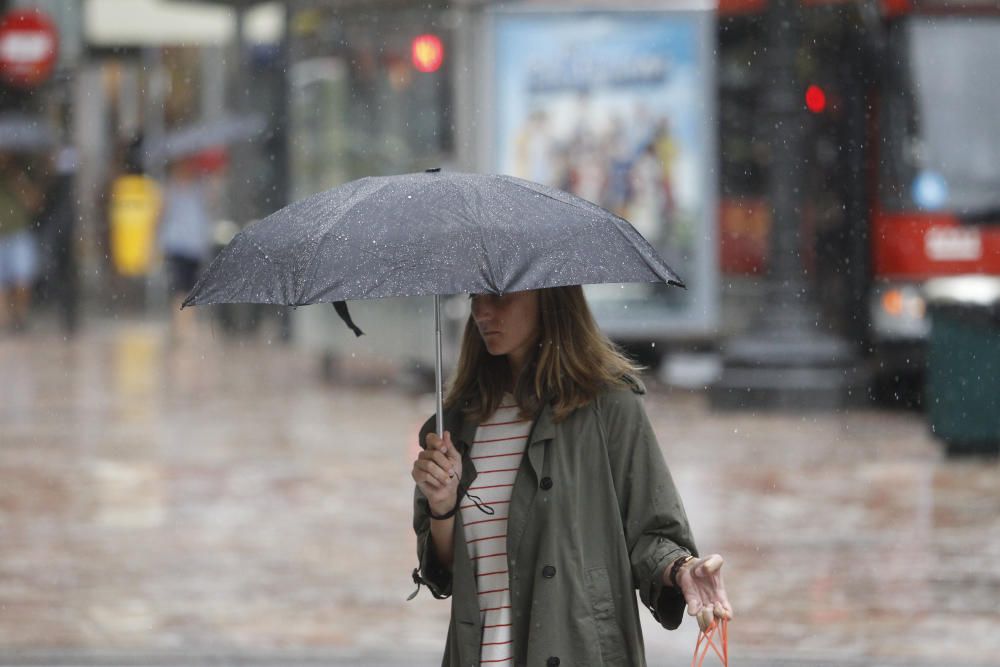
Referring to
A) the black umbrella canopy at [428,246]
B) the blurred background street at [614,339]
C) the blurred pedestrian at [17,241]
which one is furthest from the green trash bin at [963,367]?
the blurred pedestrian at [17,241]

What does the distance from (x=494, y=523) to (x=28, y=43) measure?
18.8m

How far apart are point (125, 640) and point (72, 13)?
55.7 feet

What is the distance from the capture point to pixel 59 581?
7660 millimetres

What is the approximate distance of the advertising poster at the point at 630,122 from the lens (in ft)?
47.8

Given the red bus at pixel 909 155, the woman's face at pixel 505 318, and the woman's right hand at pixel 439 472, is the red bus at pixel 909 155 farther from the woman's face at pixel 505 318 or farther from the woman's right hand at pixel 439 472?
the woman's right hand at pixel 439 472

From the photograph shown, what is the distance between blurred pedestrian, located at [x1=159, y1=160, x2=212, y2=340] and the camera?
20203 millimetres

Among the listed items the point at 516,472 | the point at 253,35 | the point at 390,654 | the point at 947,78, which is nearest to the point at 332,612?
the point at 390,654

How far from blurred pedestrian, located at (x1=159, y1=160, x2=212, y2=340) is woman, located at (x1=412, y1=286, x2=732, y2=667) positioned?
55.6 ft

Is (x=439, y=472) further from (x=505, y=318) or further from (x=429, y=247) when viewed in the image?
(x=429, y=247)

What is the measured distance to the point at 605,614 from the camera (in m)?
3.29

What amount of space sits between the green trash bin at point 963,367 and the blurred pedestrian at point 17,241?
14.5 m

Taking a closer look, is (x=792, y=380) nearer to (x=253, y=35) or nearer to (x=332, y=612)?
(x=332, y=612)

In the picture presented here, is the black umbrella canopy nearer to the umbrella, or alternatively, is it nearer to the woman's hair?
the umbrella

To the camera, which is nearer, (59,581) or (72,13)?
(59,581)
